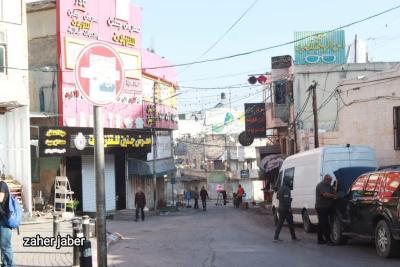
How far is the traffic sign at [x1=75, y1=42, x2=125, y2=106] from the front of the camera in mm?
6004

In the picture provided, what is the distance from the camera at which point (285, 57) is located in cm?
3959

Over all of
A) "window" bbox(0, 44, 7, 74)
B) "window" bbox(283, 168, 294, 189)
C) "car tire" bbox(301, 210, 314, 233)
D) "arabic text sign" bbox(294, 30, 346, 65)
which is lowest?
"car tire" bbox(301, 210, 314, 233)

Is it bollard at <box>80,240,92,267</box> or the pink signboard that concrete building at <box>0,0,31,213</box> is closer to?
Answer: the pink signboard

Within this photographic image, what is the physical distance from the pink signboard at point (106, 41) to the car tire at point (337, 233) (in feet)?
44.6

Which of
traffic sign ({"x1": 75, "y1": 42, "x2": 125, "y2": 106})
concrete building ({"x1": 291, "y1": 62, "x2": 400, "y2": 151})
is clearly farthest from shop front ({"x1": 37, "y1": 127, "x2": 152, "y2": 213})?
traffic sign ({"x1": 75, "y1": 42, "x2": 125, "y2": 106})

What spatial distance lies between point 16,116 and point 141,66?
566 inches

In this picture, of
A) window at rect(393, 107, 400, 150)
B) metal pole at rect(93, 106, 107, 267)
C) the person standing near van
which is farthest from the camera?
window at rect(393, 107, 400, 150)

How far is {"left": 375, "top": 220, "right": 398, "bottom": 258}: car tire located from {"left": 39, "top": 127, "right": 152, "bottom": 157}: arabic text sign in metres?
17.7

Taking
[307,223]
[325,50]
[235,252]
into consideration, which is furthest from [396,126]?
[325,50]

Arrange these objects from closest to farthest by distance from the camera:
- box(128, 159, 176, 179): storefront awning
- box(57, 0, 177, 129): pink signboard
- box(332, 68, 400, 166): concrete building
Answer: box(332, 68, 400, 166): concrete building < box(57, 0, 177, 129): pink signboard < box(128, 159, 176, 179): storefront awning

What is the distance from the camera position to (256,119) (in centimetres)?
4300

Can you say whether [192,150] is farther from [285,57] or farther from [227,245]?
[227,245]

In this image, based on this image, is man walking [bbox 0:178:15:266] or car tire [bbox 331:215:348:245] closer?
man walking [bbox 0:178:15:266]

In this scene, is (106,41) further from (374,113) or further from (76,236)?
(76,236)
